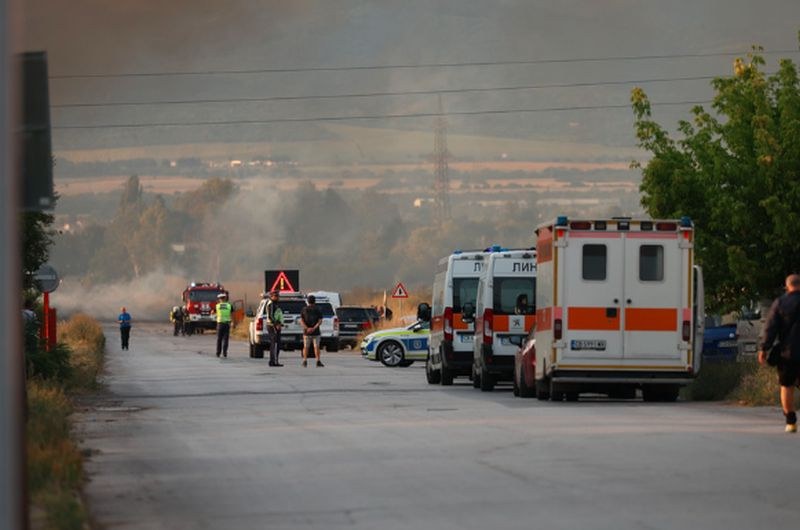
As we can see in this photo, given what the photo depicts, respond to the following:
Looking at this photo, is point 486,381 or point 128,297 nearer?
point 486,381

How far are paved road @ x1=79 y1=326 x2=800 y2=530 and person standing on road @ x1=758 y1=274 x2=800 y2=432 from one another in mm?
366

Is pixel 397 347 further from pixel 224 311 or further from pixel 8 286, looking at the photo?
pixel 8 286

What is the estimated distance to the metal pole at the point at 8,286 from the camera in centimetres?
782

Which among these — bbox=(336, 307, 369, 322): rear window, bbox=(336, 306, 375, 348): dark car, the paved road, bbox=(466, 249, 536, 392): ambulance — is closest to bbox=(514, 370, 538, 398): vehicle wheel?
the paved road

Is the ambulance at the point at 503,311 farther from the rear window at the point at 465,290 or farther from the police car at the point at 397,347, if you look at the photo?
the police car at the point at 397,347

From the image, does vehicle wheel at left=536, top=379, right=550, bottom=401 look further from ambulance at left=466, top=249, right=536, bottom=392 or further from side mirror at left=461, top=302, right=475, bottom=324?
side mirror at left=461, top=302, right=475, bottom=324

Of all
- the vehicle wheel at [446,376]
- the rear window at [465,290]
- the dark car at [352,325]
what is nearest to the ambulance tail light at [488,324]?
the rear window at [465,290]

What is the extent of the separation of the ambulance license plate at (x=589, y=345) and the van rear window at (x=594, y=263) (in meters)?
0.89

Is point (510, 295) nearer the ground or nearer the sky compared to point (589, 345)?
nearer the sky

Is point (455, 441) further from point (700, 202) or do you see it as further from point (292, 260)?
point (292, 260)

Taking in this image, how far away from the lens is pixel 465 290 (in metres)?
33.3

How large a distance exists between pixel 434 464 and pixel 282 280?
142 ft

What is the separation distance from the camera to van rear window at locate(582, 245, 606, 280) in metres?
26.1

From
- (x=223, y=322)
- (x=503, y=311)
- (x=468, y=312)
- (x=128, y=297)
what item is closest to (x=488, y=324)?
(x=503, y=311)
